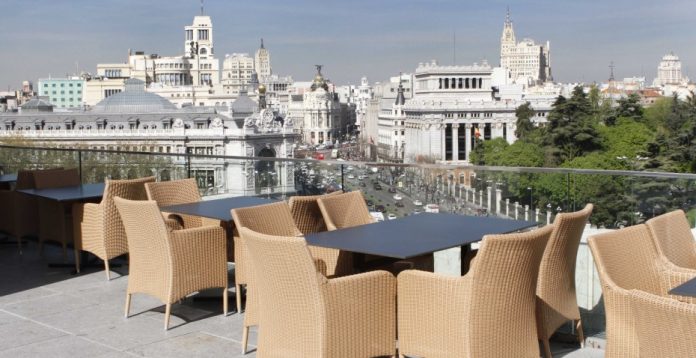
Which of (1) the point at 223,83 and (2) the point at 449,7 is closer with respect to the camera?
(2) the point at 449,7

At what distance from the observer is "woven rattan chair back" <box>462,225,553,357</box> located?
3.13 metres

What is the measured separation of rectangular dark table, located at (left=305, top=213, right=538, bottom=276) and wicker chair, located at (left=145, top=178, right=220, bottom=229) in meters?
1.70

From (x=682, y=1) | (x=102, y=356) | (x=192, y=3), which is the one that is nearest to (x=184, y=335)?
(x=102, y=356)

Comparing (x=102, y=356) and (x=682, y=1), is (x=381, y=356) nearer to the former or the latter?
(x=102, y=356)

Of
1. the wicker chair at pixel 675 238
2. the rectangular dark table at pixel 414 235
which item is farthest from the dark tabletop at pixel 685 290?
the rectangular dark table at pixel 414 235

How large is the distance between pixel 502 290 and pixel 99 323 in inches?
99.3

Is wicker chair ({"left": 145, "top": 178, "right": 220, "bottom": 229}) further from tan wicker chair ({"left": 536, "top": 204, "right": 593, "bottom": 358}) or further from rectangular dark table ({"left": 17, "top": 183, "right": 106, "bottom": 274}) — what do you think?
tan wicker chair ({"left": 536, "top": 204, "right": 593, "bottom": 358})

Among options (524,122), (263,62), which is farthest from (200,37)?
(524,122)

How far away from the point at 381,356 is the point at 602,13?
8435 centimetres

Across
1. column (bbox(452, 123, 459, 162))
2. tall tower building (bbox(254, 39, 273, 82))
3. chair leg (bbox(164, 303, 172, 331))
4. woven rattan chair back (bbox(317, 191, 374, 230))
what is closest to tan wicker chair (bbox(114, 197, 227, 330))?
chair leg (bbox(164, 303, 172, 331))

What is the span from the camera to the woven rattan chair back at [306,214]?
4879 mm

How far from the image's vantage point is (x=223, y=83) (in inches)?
5605

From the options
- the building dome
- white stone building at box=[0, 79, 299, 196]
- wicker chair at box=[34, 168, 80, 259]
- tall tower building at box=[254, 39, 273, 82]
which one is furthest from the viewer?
tall tower building at box=[254, 39, 273, 82]

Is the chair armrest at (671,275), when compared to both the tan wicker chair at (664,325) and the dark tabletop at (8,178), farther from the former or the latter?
the dark tabletop at (8,178)
